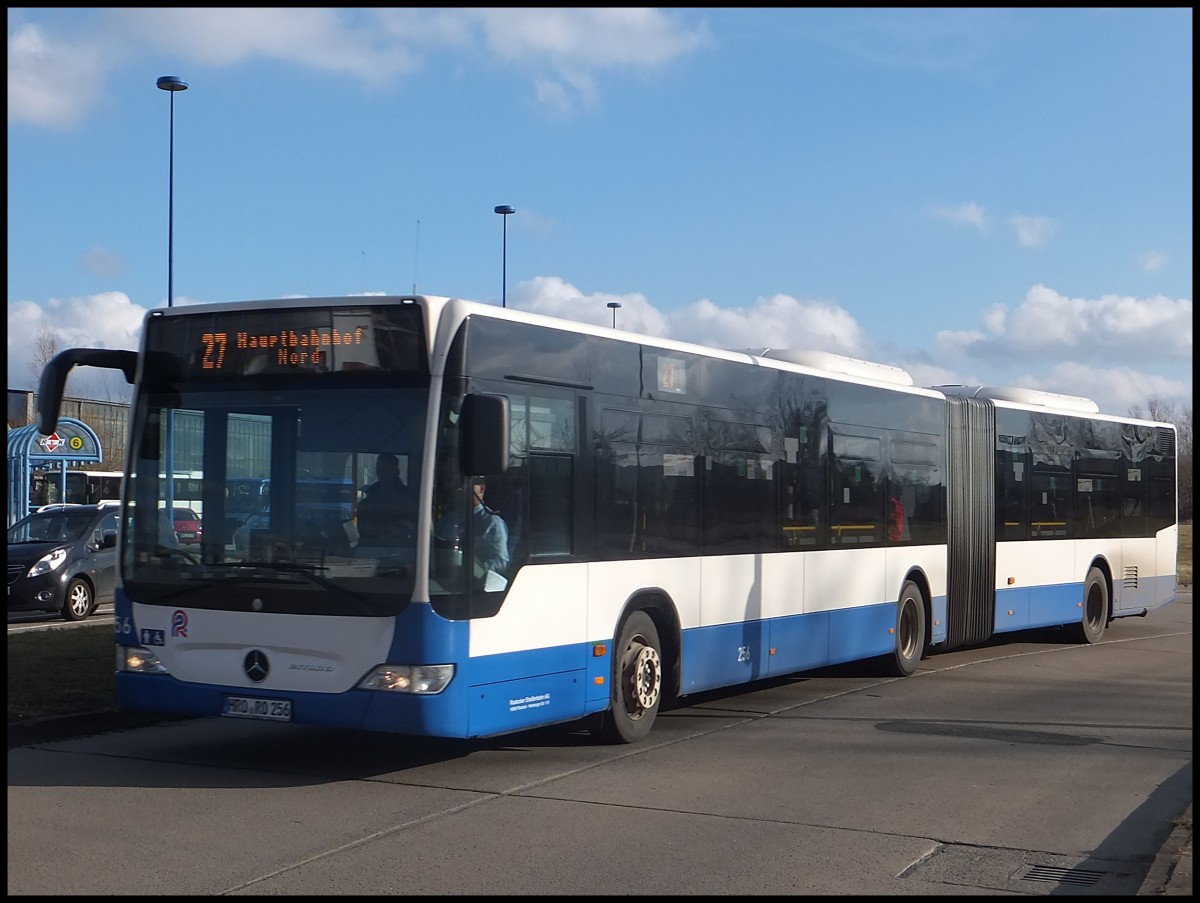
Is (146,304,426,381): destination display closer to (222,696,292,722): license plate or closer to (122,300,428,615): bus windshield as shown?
(122,300,428,615): bus windshield

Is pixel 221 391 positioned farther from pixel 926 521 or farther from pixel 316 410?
pixel 926 521

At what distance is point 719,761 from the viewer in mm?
10062

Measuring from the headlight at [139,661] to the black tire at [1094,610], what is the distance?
45.7 ft

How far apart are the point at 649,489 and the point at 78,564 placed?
13.1m

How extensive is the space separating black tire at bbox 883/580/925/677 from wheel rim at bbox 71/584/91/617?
39.5ft

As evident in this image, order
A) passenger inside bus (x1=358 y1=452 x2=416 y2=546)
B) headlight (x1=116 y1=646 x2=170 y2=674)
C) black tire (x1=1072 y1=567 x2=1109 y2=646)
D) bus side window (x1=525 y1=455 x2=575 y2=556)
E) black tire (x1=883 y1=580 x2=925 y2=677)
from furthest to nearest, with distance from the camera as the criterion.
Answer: black tire (x1=1072 y1=567 x2=1109 y2=646) < black tire (x1=883 y1=580 x2=925 y2=677) < bus side window (x1=525 y1=455 x2=575 y2=556) < headlight (x1=116 y1=646 x2=170 y2=674) < passenger inside bus (x1=358 y1=452 x2=416 y2=546)

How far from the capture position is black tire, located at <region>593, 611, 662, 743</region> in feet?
34.2

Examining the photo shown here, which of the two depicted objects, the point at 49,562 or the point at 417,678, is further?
the point at 49,562

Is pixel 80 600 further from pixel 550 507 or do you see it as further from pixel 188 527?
pixel 550 507

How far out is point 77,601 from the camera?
21.2 metres

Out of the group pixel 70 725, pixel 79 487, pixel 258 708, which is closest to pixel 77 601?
pixel 70 725

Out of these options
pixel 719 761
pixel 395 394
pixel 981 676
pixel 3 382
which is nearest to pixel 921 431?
pixel 981 676

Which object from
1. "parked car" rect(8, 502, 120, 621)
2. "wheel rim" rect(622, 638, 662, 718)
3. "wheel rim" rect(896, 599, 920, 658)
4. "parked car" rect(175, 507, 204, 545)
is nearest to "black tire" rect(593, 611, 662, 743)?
"wheel rim" rect(622, 638, 662, 718)

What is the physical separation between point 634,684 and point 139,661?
3.48 m
